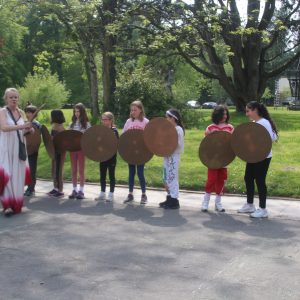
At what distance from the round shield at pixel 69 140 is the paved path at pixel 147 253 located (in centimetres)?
115

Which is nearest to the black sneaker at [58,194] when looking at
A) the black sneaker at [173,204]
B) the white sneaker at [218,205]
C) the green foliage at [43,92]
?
the black sneaker at [173,204]

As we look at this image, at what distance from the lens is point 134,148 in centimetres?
865

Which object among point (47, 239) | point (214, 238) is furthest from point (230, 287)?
point (47, 239)

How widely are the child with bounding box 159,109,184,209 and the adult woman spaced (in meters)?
2.24

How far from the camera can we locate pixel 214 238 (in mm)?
6336

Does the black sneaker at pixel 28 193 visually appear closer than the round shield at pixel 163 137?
No

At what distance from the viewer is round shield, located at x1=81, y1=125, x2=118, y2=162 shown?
878 centimetres

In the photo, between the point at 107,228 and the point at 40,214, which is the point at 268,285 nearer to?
the point at 107,228

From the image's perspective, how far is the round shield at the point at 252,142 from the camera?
757 cm

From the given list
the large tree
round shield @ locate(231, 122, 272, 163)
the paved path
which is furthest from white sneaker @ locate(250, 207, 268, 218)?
the large tree

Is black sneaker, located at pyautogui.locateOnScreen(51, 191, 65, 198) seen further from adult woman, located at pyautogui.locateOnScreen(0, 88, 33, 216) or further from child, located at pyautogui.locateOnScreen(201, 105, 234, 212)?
child, located at pyautogui.locateOnScreen(201, 105, 234, 212)

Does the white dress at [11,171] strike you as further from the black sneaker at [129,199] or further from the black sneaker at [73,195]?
the black sneaker at [129,199]

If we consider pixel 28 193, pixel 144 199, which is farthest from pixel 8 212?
pixel 144 199

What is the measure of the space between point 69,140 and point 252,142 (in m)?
3.28
